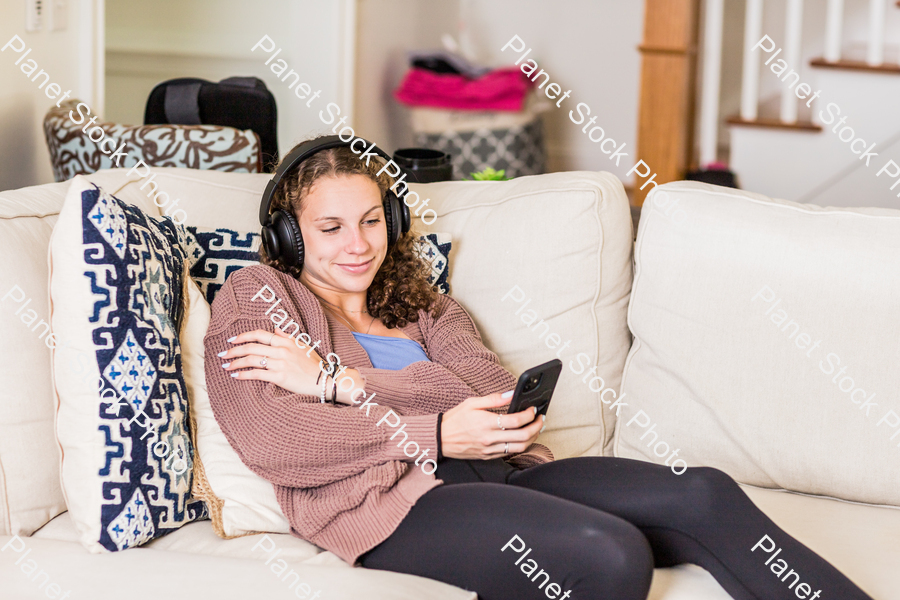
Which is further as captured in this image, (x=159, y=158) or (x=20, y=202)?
(x=159, y=158)

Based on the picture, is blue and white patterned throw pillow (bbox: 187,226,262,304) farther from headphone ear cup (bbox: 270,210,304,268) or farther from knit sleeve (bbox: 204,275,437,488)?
knit sleeve (bbox: 204,275,437,488)

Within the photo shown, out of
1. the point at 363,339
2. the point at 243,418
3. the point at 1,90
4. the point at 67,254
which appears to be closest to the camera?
the point at 67,254

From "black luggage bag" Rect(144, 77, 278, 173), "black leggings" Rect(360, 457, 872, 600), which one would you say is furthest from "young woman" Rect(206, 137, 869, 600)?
"black luggage bag" Rect(144, 77, 278, 173)

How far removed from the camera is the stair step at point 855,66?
321cm

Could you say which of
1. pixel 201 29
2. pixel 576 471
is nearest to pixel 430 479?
pixel 576 471

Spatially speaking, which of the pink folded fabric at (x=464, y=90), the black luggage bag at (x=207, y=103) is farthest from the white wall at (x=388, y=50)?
the black luggage bag at (x=207, y=103)

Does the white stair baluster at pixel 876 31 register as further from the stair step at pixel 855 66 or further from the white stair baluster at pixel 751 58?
the white stair baluster at pixel 751 58

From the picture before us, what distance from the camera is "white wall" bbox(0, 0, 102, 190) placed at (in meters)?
1.81

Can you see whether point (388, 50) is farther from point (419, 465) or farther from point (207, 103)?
point (419, 465)

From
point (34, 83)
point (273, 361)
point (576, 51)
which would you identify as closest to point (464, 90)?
point (576, 51)

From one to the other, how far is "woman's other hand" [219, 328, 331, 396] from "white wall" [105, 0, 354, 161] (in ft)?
6.07

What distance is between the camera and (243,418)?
125 centimetres

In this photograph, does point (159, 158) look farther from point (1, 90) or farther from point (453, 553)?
point (453, 553)

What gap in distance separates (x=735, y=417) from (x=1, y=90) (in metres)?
1.57
